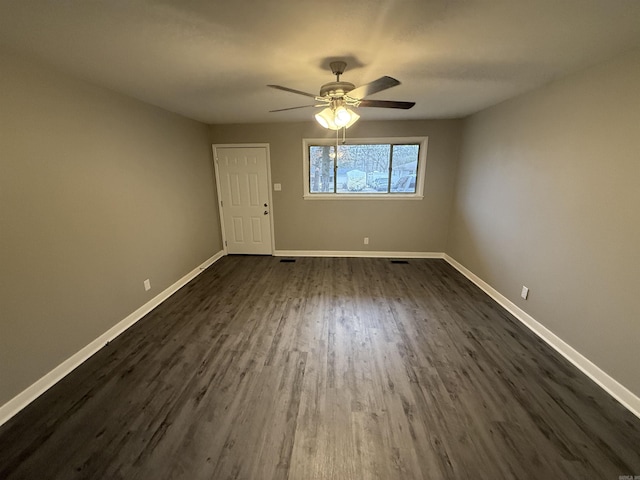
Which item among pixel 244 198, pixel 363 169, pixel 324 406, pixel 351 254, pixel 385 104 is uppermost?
pixel 385 104

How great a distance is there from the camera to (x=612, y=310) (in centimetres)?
195

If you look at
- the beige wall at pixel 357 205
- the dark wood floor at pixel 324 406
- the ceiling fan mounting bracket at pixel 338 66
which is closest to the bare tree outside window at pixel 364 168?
the beige wall at pixel 357 205

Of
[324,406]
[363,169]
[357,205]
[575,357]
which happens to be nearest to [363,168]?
[363,169]

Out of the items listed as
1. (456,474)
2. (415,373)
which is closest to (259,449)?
(456,474)

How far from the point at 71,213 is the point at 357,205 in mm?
3767

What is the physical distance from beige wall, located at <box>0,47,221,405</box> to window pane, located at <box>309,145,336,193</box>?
2242 millimetres

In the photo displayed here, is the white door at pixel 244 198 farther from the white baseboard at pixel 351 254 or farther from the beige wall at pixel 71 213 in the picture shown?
the beige wall at pixel 71 213

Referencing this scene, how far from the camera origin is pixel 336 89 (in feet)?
6.48

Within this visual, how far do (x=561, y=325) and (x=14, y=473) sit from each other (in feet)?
13.1

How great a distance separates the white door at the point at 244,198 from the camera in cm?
464

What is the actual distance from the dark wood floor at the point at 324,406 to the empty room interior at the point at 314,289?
0.05 feet

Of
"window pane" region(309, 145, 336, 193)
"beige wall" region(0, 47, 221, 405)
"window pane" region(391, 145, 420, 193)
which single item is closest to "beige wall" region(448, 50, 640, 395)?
"window pane" region(391, 145, 420, 193)

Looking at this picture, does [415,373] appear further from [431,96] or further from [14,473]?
[431,96]

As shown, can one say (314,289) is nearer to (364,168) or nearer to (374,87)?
(364,168)
